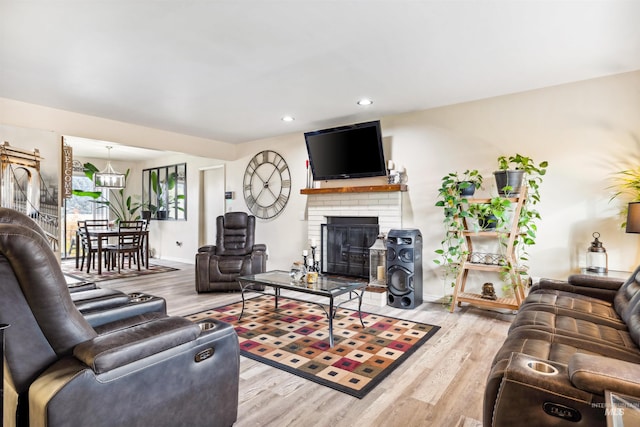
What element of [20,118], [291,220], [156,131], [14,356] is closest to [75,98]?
[20,118]

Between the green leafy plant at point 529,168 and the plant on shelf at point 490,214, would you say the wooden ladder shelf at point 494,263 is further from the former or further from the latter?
the green leafy plant at point 529,168

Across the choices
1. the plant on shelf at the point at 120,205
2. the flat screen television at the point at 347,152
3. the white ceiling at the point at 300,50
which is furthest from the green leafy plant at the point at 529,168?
the plant on shelf at the point at 120,205

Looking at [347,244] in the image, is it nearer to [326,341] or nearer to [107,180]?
[326,341]

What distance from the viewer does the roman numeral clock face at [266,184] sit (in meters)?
5.72

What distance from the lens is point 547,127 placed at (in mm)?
3525

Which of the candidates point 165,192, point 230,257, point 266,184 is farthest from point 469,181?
point 165,192

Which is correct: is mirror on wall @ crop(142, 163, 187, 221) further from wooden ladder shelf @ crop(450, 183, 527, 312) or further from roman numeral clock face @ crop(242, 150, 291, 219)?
wooden ladder shelf @ crop(450, 183, 527, 312)

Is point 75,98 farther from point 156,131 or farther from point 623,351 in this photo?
point 623,351

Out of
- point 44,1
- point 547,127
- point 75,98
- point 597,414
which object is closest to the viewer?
point 597,414

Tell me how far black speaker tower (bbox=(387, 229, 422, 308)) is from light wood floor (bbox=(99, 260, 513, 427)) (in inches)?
29.9

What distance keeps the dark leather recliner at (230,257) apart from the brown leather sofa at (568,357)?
3335 millimetres

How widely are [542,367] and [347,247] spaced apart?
3786 mm

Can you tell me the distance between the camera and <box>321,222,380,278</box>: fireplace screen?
4.82m

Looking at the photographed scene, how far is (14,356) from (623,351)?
2.46 m
